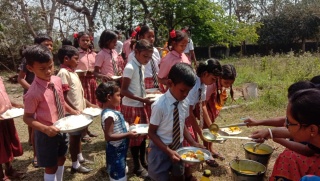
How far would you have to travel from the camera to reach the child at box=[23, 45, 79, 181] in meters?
2.39

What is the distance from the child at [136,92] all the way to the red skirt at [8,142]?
4.25 feet

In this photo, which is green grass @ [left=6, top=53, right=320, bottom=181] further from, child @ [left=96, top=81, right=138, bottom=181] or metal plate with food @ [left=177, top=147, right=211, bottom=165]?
metal plate with food @ [left=177, top=147, right=211, bottom=165]

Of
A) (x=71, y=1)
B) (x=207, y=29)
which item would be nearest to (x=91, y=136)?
(x=71, y=1)

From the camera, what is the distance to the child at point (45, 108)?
239cm

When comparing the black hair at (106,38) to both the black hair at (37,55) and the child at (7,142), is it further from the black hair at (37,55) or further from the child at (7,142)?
the black hair at (37,55)

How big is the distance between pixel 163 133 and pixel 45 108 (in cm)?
106

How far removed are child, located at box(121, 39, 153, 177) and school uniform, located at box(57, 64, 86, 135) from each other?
Result: 535mm

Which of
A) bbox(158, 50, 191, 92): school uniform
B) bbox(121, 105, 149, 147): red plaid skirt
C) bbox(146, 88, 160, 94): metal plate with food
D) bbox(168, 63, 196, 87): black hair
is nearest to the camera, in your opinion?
bbox(168, 63, 196, 87): black hair

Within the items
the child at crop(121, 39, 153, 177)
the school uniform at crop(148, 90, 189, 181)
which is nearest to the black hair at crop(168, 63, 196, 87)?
the school uniform at crop(148, 90, 189, 181)

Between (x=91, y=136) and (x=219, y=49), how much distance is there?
21023 millimetres

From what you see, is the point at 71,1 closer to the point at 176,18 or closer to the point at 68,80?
the point at 176,18

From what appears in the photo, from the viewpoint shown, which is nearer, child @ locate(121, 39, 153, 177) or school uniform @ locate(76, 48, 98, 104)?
child @ locate(121, 39, 153, 177)

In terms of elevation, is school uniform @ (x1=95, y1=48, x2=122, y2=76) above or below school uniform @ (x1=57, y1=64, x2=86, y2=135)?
above

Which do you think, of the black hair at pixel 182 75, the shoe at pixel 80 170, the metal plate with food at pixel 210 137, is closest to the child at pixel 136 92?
the shoe at pixel 80 170
